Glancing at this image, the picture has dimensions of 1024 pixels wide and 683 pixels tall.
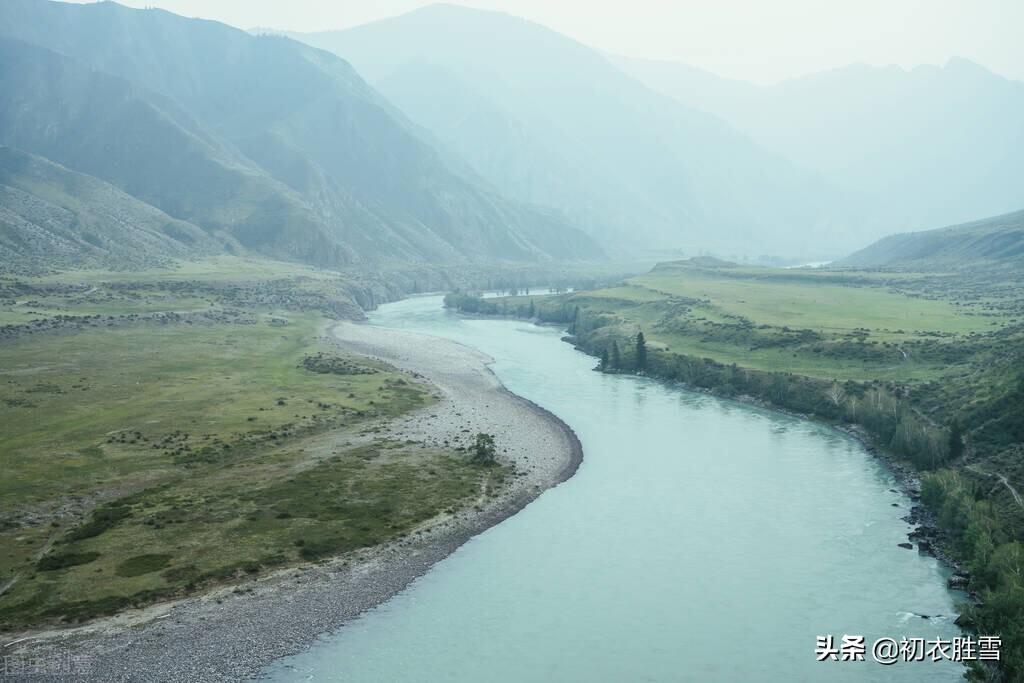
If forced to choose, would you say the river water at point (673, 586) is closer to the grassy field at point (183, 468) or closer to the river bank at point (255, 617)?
the river bank at point (255, 617)

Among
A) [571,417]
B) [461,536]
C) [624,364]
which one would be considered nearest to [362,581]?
[461,536]

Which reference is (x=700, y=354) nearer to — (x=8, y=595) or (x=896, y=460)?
(x=896, y=460)

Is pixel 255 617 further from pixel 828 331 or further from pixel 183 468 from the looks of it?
pixel 828 331

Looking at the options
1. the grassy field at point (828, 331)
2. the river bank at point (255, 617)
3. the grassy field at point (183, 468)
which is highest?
the grassy field at point (828, 331)

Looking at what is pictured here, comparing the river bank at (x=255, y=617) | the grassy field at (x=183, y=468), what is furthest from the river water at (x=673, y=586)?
the grassy field at (x=183, y=468)

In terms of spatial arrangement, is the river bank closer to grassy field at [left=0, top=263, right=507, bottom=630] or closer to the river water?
the river water

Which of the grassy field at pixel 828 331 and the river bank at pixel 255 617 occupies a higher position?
the grassy field at pixel 828 331

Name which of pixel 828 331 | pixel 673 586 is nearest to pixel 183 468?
pixel 673 586
